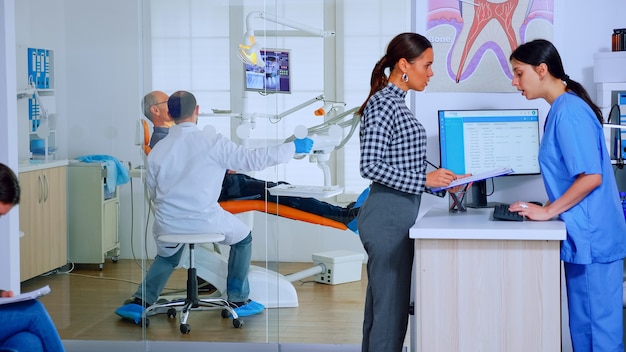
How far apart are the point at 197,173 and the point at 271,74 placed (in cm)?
59

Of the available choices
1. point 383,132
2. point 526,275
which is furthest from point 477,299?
point 383,132

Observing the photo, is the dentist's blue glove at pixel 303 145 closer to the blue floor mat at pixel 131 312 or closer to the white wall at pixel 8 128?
the blue floor mat at pixel 131 312

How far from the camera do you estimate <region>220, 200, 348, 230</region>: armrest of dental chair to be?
174 inches

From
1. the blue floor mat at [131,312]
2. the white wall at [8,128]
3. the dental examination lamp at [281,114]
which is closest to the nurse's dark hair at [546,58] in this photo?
the dental examination lamp at [281,114]

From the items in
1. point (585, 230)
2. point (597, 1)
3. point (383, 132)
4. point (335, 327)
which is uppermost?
point (597, 1)

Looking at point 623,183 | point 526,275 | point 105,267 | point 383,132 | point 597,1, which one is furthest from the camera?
point 105,267

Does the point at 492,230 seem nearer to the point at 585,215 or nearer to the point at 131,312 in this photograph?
the point at 585,215

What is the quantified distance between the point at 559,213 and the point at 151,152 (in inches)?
84.5

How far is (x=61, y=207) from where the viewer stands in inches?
181

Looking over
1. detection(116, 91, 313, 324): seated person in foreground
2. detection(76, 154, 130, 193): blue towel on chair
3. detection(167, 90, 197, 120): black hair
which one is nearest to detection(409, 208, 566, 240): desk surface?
detection(116, 91, 313, 324): seated person in foreground

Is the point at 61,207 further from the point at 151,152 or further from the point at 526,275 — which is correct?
the point at 526,275

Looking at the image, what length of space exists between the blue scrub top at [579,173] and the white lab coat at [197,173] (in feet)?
5.04

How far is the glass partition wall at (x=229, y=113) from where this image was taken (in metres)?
4.32

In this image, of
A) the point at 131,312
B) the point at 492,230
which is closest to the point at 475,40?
the point at 492,230
